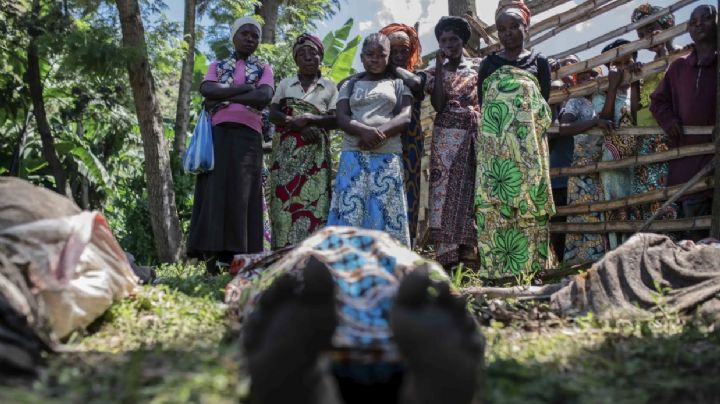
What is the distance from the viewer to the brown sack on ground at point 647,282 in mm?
3959

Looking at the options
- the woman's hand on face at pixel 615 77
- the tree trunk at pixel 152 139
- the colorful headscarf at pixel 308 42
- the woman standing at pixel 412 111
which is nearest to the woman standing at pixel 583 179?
the woman's hand on face at pixel 615 77

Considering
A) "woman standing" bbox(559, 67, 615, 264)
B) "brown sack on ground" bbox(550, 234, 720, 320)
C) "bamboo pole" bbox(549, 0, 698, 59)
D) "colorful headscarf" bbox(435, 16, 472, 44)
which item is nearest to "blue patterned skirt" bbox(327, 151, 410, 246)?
"colorful headscarf" bbox(435, 16, 472, 44)

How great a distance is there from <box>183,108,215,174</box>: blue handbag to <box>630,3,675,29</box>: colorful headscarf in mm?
4220

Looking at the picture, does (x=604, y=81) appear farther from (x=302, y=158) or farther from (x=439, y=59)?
(x=302, y=158)

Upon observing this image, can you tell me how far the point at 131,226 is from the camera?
10961mm

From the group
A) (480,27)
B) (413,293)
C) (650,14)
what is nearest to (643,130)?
(650,14)

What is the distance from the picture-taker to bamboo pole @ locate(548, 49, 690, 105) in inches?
241

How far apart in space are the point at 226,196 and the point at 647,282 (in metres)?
3.34

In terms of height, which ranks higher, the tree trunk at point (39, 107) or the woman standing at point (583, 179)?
the tree trunk at point (39, 107)

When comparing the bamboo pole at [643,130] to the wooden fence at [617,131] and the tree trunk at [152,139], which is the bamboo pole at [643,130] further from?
the tree trunk at [152,139]

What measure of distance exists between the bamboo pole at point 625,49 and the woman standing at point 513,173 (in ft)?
3.77

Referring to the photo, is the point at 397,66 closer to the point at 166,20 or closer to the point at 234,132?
the point at 234,132

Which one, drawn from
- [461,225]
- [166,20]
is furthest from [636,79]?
[166,20]

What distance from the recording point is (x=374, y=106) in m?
5.59
